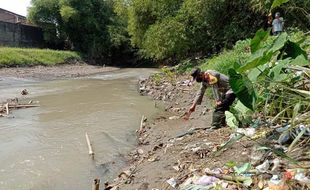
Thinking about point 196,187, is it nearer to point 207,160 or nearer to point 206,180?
point 206,180

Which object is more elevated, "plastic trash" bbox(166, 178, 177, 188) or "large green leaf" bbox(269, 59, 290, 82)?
"large green leaf" bbox(269, 59, 290, 82)

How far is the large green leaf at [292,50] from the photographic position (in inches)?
130

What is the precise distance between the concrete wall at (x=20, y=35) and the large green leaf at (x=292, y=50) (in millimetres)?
28268

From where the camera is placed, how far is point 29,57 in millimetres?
27062

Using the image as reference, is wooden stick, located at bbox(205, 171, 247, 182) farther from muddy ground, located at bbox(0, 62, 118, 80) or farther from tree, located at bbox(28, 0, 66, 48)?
tree, located at bbox(28, 0, 66, 48)

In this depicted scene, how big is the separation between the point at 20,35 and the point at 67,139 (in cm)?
2546

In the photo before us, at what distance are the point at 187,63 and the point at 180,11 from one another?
110 inches

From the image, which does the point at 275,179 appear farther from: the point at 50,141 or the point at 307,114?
the point at 50,141

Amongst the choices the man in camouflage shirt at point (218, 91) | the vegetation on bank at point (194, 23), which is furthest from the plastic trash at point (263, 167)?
the vegetation on bank at point (194, 23)

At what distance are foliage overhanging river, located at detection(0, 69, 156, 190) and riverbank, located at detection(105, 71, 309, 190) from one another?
51 centimetres

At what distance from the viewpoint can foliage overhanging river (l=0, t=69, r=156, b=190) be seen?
6098mm

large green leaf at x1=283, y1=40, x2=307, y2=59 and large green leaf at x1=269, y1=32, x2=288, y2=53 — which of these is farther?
large green leaf at x1=283, y1=40, x2=307, y2=59

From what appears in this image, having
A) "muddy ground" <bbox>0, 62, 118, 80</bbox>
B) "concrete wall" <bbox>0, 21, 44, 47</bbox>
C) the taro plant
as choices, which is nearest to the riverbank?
the taro plant

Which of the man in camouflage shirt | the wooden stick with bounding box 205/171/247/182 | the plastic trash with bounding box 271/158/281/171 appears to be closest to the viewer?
the wooden stick with bounding box 205/171/247/182
